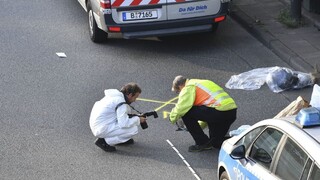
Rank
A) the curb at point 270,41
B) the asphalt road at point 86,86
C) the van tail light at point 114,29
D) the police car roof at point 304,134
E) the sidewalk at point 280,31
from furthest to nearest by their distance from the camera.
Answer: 1. the van tail light at point 114,29
2. the sidewalk at point 280,31
3. the curb at point 270,41
4. the asphalt road at point 86,86
5. the police car roof at point 304,134

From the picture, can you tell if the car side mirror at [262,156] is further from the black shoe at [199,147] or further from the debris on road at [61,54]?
the debris on road at [61,54]

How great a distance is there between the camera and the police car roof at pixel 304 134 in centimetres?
591

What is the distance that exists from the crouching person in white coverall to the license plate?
3.13 meters

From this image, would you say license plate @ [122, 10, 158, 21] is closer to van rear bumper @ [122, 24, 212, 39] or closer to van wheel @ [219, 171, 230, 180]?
van rear bumper @ [122, 24, 212, 39]

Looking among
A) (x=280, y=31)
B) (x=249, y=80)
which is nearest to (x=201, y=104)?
(x=249, y=80)

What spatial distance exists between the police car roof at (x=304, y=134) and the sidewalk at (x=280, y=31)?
17.3ft

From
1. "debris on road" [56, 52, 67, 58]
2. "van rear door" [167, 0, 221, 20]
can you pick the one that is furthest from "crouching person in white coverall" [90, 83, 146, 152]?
"debris on road" [56, 52, 67, 58]

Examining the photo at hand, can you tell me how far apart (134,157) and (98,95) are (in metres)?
2.15

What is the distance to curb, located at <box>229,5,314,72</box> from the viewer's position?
1199cm

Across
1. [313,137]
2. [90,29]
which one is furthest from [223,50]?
[313,137]

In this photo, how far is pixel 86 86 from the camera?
11.7 metres

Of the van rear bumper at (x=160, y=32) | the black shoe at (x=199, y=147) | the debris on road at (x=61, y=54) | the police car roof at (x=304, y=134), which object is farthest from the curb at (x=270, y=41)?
the police car roof at (x=304, y=134)

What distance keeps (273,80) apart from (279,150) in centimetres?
501

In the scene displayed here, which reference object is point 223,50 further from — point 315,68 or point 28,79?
point 28,79
